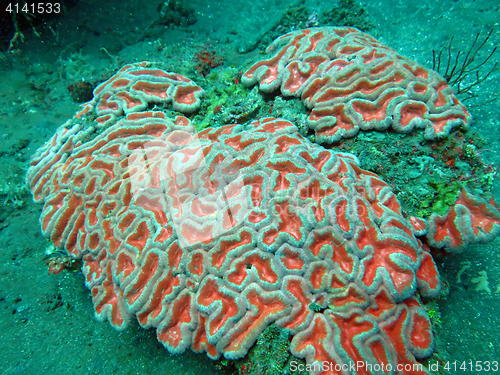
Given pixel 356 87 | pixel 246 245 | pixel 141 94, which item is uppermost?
pixel 141 94

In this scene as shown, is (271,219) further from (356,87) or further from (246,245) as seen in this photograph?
(356,87)

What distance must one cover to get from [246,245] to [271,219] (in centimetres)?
37

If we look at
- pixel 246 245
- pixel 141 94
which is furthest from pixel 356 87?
pixel 141 94

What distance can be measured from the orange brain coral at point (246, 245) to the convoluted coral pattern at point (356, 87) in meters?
0.59

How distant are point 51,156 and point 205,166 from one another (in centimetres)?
269

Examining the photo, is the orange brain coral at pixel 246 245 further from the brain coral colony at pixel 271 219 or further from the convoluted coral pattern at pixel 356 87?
the convoluted coral pattern at pixel 356 87

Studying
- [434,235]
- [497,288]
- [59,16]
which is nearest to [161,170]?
[434,235]

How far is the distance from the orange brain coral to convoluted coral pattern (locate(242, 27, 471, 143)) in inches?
23.1

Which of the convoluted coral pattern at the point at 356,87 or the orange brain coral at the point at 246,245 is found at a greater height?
the convoluted coral pattern at the point at 356,87

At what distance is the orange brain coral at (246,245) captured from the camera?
7.59ft

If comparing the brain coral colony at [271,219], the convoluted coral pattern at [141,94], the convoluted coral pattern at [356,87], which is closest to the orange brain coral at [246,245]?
the brain coral colony at [271,219]

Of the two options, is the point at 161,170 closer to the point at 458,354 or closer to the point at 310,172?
the point at 310,172

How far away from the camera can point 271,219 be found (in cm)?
258

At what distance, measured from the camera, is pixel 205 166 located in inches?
119
